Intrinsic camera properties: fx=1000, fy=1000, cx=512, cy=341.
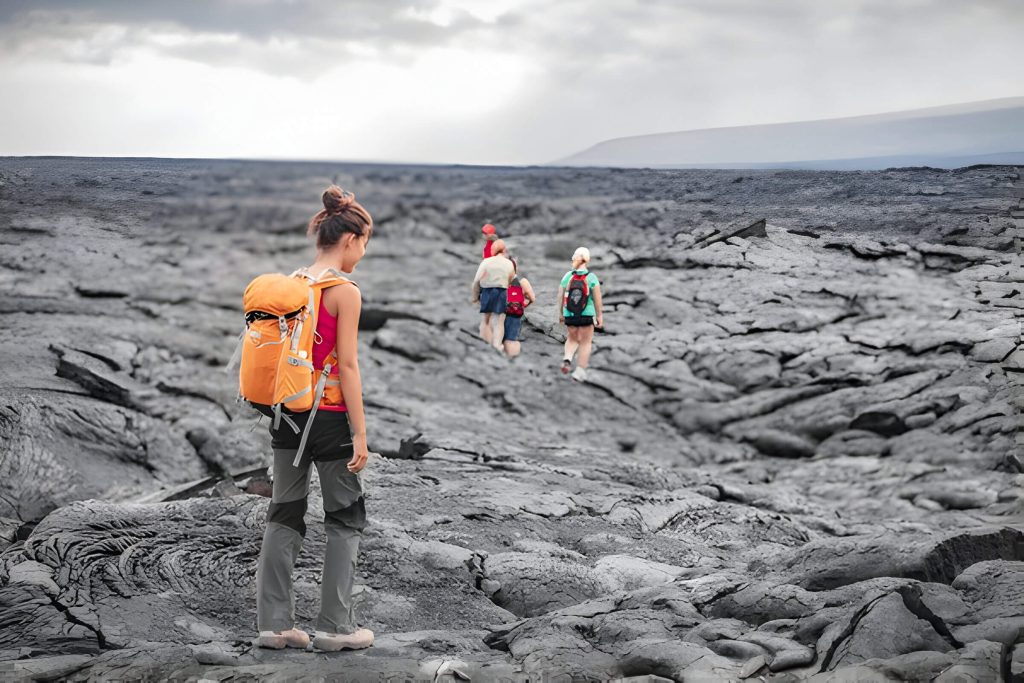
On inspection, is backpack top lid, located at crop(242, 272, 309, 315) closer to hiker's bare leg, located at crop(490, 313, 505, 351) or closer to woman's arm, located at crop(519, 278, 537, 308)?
woman's arm, located at crop(519, 278, 537, 308)

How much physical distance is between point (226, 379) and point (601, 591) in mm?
4080

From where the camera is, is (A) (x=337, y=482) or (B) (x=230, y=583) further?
(B) (x=230, y=583)

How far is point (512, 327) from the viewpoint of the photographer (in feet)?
30.8

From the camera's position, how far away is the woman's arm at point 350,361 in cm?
414

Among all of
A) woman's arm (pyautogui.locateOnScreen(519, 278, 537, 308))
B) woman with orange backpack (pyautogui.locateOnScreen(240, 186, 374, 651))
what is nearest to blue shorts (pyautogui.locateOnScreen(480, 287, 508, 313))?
woman's arm (pyautogui.locateOnScreen(519, 278, 537, 308))

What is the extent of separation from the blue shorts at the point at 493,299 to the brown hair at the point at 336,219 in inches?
185

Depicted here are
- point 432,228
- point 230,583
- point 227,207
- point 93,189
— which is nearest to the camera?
point 230,583

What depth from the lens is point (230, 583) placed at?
527cm

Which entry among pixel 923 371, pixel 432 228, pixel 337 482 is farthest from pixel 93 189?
pixel 923 371

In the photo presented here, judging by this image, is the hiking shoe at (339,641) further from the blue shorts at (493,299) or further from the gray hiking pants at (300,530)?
the blue shorts at (493,299)

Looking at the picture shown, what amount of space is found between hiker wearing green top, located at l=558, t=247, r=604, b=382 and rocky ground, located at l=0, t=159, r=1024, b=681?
216 mm

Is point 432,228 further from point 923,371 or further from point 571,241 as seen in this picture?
point 923,371

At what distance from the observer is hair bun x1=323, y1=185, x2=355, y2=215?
4.26 metres

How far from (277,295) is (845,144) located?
6022 millimetres
